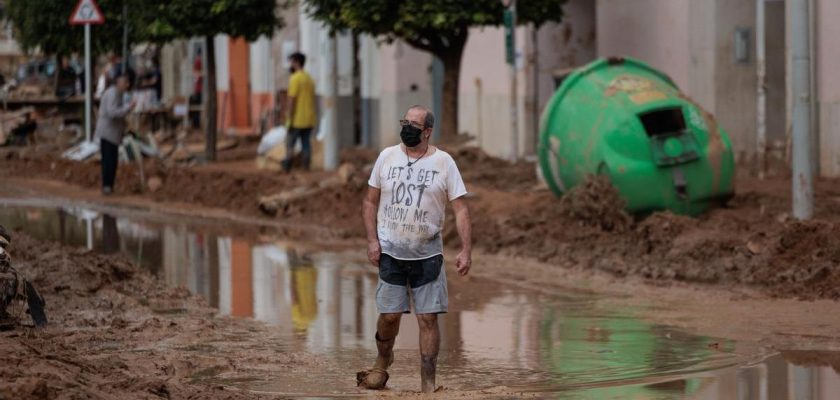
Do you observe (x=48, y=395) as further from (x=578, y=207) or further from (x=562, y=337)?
(x=578, y=207)

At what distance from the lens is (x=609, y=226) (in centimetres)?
1464

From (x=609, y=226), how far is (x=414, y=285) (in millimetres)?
6222

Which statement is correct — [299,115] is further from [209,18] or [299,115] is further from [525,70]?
[525,70]

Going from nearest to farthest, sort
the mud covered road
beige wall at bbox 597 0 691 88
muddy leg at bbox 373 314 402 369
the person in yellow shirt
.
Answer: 1. muddy leg at bbox 373 314 402 369
2. the mud covered road
3. beige wall at bbox 597 0 691 88
4. the person in yellow shirt

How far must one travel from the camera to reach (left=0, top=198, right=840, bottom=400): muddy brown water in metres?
8.82

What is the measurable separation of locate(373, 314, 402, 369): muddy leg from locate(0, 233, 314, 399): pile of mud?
0.91 metres

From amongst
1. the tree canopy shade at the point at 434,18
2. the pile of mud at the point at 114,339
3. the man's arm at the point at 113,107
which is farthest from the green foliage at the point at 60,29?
the pile of mud at the point at 114,339

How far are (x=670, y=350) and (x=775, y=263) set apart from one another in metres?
2.89

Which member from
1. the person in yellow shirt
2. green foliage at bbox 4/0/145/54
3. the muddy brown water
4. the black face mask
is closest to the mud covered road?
the muddy brown water

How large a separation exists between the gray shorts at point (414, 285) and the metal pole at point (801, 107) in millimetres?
5605

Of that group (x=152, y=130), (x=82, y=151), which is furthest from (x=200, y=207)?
(x=152, y=130)

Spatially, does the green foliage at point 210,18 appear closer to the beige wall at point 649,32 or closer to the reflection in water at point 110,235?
the beige wall at point 649,32

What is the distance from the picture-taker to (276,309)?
12047mm

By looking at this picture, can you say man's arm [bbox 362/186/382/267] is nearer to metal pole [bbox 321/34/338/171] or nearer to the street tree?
metal pole [bbox 321/34/338/171]
